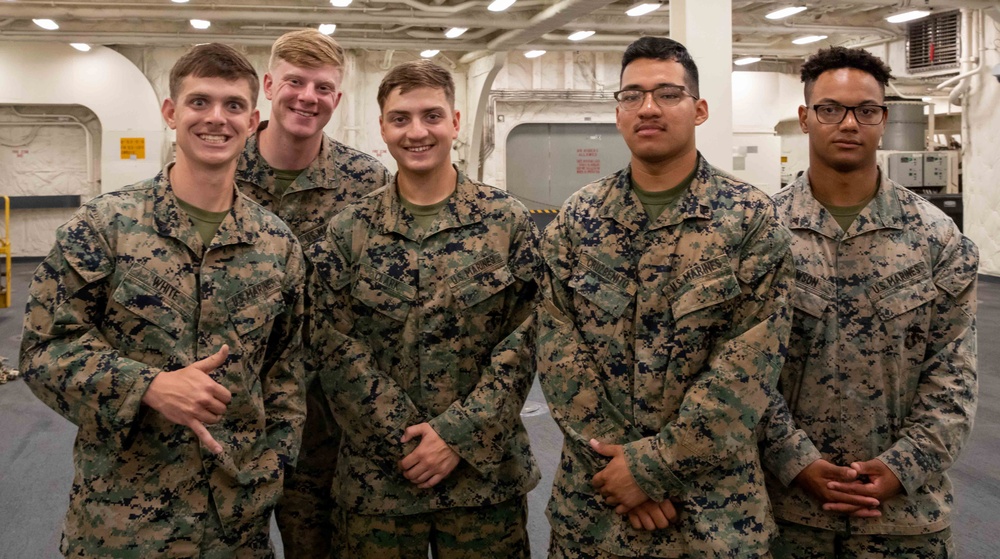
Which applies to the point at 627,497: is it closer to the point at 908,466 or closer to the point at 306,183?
the point at 908,466

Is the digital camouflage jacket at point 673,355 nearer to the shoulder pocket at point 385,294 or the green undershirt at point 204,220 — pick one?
the shoulder pocket at point 385,294

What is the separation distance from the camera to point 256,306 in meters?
1.89

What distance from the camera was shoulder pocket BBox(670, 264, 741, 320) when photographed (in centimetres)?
181

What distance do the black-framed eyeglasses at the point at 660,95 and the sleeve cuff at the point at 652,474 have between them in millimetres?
763

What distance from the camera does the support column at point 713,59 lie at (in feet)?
17.6

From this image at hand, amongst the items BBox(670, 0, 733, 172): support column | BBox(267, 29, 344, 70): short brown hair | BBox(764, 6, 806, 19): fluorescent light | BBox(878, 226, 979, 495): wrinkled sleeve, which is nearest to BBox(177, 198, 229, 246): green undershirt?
BBox(267, 29, 344, 70): short brown hair

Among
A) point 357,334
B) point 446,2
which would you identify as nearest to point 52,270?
point 357,334

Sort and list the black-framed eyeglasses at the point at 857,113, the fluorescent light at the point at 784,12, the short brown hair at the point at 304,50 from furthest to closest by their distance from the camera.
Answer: the fluorescent light at the point at 784,12, the short brown hair at the point at 304,50, the black-framed eyeglasses at the point at 857,113

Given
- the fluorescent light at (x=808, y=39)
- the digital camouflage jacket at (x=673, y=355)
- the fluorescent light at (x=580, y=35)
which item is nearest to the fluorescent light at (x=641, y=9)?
the fluorescent light at (x=580, y=35)

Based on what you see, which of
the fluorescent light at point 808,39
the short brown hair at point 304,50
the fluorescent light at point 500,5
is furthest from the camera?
the fluorescent light at point 808,39

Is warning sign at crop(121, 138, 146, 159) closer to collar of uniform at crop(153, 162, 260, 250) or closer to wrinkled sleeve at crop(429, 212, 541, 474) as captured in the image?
collar of uniform at crop(153, 162, 260, 250)

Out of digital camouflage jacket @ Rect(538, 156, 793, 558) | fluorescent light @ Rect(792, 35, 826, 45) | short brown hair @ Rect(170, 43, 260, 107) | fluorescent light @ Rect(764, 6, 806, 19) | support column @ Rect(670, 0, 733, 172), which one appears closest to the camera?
digital camouflage jacket @ Rect(538, 156, 793, 558)

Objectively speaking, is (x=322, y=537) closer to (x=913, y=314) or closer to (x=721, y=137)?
(x=913, y=314)

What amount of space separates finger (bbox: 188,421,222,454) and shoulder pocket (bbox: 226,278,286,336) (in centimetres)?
27
